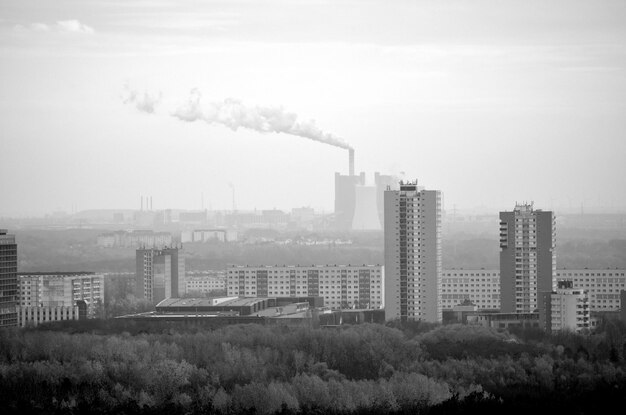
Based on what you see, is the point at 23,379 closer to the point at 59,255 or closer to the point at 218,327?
the point at 218,327

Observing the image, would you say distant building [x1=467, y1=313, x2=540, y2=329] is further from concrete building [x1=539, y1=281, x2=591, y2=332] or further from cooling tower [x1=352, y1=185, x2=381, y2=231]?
cooling tower [x1=352, y1=185, x2=381, y2=231]

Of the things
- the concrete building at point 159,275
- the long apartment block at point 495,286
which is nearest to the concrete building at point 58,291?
the concrete building at point 159,275

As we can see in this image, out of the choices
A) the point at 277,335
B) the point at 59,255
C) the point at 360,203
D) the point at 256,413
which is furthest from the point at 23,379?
the point at 360,203

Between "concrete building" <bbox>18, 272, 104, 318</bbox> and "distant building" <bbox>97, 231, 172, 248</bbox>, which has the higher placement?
"distant building" <bbox>97, 231, 172, 248</bbox>

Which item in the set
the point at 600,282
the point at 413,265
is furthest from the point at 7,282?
the point at 600,282

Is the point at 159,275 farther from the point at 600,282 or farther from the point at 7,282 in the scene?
the point at 7,282

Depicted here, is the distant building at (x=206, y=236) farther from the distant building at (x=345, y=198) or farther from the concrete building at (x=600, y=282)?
the concrete building at (x=600, y=282)

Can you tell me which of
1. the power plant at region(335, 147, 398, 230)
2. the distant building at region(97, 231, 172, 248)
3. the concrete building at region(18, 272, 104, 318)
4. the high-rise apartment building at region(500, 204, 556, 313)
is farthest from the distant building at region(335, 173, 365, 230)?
the high-rise apartment building at region(500, 204, 556, 313)
